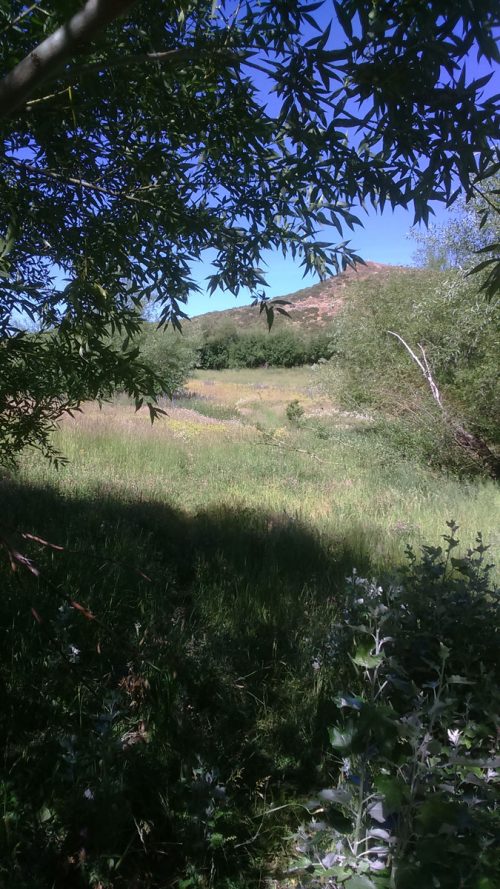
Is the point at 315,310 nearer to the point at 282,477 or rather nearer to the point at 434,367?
the point at 434,367

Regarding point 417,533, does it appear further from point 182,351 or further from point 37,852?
point 182,351

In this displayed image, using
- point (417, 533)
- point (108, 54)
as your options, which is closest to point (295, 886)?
point (108, 54)

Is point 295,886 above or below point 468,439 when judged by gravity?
below

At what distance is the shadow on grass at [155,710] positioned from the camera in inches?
71.0

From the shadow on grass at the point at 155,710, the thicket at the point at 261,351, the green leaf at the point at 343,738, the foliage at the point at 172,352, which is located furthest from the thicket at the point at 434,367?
the thicket at the point at 261,351

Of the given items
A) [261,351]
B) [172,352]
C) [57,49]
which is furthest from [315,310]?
[57,49]

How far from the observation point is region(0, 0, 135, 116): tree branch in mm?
984

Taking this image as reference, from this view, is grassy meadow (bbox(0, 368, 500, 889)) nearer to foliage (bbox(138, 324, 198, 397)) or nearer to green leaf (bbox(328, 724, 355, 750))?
green leaf (bbox(328, 724, 355, 750))

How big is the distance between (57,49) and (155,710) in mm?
2642

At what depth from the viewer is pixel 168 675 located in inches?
103

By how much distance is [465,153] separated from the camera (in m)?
1.52

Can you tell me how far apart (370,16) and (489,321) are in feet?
30.1

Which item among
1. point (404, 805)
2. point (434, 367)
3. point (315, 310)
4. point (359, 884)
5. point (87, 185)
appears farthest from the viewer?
point (315, 310)

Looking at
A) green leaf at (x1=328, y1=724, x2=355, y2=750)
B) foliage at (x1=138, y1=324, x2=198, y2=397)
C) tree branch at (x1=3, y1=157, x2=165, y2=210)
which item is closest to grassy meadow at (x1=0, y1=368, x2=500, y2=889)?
green leaf at (x1=328, y1=724, x2=355, y2=750)
